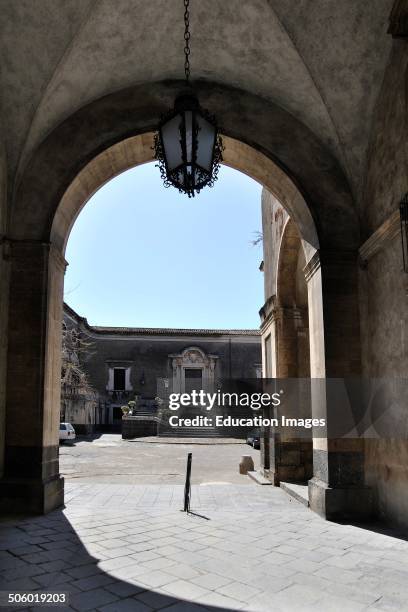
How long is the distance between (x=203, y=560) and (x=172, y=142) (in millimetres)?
4118

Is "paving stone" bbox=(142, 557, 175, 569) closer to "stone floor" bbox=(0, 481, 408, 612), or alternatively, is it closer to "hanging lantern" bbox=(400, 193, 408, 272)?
"stone floor" bbox=(0, 481, 408, 612)

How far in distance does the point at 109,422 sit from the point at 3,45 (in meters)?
36.2

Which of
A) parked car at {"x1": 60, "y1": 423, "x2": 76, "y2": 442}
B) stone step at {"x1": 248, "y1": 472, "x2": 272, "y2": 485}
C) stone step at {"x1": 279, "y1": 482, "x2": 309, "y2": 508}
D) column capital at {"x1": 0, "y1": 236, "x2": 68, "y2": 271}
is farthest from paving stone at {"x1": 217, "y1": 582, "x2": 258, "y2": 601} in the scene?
parked car at {"x1": 60, "y1": 423, "x2": 76, "y2": 442}

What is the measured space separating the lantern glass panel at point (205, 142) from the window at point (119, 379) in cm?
3844

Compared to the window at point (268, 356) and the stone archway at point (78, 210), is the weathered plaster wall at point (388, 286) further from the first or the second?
the window at point (268, 356)

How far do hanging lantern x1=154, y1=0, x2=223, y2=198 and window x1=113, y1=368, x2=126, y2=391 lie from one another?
3822 centimetres

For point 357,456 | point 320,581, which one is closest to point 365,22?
point 357,456

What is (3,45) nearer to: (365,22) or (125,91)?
(125,91)

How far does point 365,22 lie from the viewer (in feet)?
22.1

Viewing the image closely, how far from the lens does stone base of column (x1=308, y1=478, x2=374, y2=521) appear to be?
686 centimetres

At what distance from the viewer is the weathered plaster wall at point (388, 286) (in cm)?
632

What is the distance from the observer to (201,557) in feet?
16.5

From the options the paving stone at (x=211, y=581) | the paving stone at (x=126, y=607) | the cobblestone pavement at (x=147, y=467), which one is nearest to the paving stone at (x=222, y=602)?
the paving stone at (x=211, y=581)

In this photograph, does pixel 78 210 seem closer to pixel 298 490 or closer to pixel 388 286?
pixel 388 286
